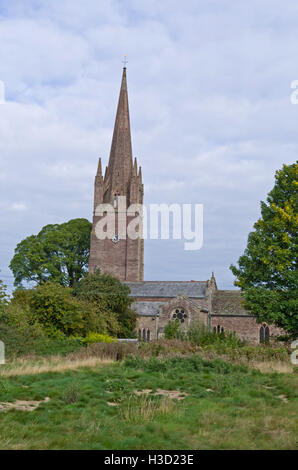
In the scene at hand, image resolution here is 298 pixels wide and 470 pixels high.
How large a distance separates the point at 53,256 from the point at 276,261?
3780 cm

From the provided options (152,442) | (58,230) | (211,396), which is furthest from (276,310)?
(58,230)

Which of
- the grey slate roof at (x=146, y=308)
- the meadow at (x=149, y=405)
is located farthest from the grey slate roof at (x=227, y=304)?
the meadow at (x=149, y=405)

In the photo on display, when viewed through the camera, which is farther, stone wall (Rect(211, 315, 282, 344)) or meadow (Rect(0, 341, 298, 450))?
stone wall (Rect(211, 315, 282, 344))

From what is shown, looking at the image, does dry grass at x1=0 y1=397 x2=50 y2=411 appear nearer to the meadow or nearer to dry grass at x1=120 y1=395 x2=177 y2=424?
the meadow

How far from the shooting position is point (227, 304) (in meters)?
46.7

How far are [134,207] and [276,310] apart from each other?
1465 inches

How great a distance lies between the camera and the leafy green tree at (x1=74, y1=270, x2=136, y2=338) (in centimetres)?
3547

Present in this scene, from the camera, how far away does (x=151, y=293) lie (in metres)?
50.4

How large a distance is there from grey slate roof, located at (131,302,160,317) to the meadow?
28.7 metres

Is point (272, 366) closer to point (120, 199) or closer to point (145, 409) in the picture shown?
point (145, 409)

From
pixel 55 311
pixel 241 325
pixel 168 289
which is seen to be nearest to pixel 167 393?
pixel 55 311

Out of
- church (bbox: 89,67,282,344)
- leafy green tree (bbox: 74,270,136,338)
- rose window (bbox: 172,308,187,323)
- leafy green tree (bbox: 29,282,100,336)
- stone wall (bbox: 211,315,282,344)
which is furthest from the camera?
stone wall (bbox: 211,315,282,344)

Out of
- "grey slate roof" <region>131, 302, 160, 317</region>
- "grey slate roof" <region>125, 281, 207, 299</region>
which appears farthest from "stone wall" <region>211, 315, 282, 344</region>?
"grey slate roof" <region>131, 302, 160, 317</region>
